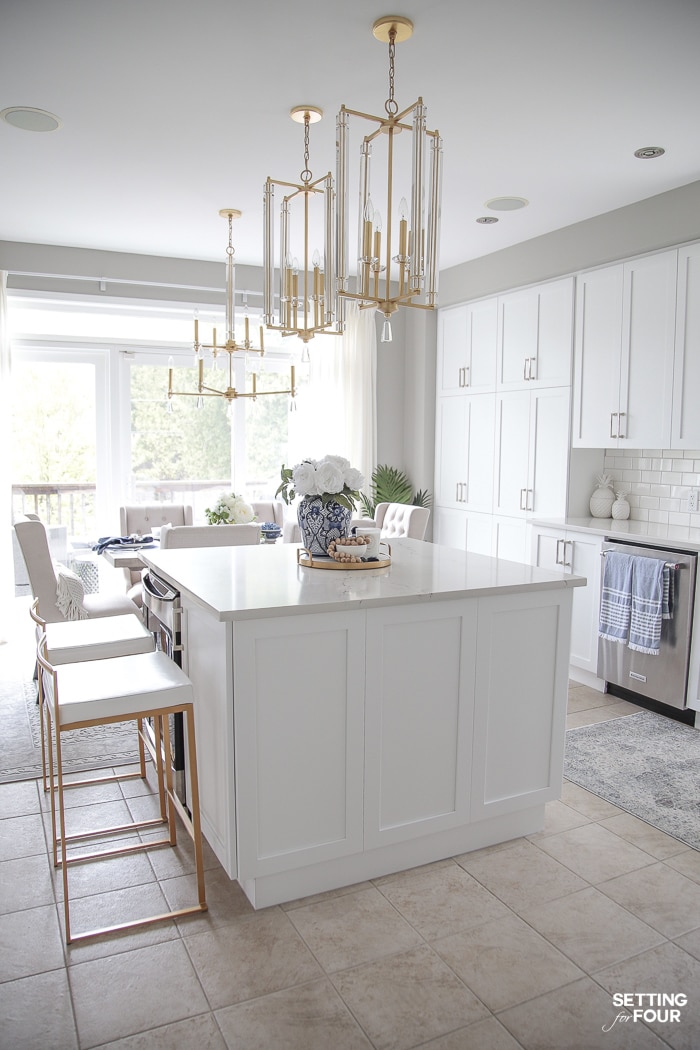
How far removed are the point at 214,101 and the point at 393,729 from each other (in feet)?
8.62

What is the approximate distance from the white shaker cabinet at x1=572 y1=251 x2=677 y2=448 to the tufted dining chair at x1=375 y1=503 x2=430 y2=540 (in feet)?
3.67

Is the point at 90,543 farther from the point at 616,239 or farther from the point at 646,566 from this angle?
the point at 616,239

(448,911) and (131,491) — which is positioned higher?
(131,491)

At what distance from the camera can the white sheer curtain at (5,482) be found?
17.1ft

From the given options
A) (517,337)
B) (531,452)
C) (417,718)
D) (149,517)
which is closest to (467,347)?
(517,337)

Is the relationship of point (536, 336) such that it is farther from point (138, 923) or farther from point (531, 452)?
point (138, 923)

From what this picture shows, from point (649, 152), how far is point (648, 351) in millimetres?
1071

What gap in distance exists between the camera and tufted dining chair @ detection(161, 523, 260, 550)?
12.0 ft

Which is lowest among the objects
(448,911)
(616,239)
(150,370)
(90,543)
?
(448,911)

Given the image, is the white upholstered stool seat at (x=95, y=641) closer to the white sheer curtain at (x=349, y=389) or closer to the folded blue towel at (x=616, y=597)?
the folded blue towel at (x=616, y=597)

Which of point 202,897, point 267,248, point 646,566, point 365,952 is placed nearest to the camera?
point 365,952

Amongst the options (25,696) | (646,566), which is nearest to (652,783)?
(646,566)

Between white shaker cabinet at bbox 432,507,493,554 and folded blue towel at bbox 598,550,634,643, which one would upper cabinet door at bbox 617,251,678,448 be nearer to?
folded blue towel at bbox 598,550,634,643

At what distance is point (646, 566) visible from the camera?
3.86m
